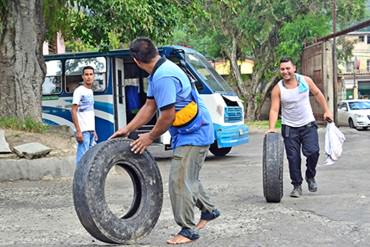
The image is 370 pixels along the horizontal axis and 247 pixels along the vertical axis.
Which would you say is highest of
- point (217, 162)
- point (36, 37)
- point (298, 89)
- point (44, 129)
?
point (36, 37)

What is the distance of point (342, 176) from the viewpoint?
10.7 metres

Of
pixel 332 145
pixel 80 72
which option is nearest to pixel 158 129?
pixel 332 145

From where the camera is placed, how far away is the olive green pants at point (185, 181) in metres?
5.67

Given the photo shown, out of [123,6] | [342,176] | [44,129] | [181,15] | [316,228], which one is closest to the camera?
[316,228]

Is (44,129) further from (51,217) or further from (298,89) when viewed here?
(298,89)

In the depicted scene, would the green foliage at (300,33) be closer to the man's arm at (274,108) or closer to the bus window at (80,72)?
the bus window at (80,72)

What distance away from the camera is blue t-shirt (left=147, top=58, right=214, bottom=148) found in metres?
5.48

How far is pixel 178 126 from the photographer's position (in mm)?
5707

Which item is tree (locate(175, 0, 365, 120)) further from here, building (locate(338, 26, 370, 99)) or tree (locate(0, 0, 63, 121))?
building (locate(338, 26, 370, 99))

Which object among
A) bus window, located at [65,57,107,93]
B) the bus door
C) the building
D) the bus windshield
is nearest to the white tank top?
the bus windshield

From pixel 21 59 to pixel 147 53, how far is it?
7521mm

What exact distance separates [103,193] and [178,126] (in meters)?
0.92

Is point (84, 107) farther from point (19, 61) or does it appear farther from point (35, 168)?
point (19, 61)

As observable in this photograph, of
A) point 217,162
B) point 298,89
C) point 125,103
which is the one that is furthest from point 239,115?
point 298,89
